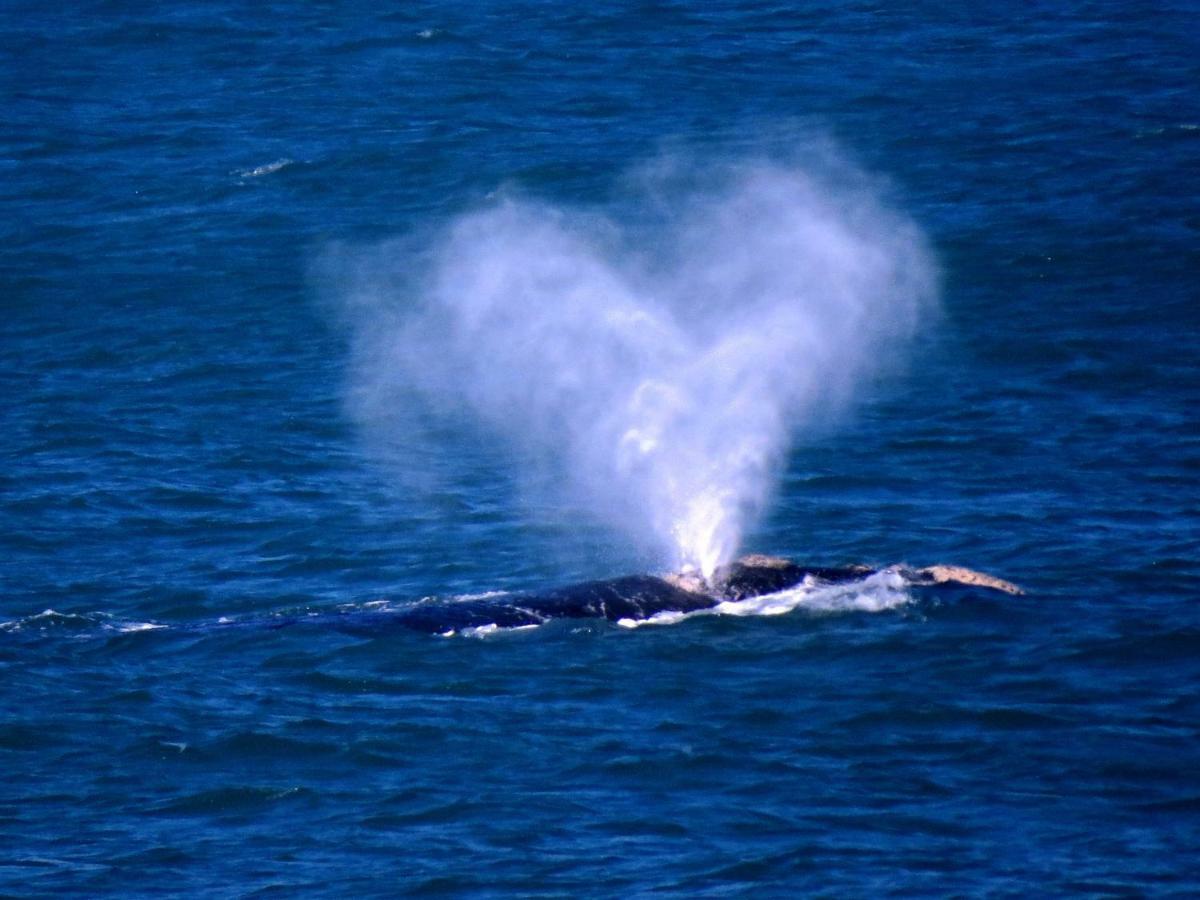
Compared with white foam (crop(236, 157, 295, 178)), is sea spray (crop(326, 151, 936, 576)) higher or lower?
lower

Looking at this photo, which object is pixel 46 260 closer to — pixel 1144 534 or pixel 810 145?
pixel 810 145

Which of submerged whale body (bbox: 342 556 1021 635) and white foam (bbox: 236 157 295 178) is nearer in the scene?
submerged whale body (bbox: 342 556 1021 635)

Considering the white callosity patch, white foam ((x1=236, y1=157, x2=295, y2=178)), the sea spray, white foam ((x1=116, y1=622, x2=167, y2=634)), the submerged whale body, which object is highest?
white foam ((x1=236, y1=157, x2=295, y2=178))

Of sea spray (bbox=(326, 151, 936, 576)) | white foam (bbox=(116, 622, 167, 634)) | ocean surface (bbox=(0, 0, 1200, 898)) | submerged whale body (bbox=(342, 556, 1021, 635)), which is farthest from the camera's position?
sea spray (bbox=(326, 151, 936, 576))

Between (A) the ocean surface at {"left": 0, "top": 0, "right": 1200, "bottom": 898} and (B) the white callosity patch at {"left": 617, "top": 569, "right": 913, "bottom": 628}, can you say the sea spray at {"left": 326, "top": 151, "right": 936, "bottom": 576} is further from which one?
(B) the white callosity patch at {"left": 617, "top": 569, "right": 913, "bottom": 628}

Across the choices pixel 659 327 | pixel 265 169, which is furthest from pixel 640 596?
pixel 265 169

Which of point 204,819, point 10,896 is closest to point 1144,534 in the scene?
point 204,819

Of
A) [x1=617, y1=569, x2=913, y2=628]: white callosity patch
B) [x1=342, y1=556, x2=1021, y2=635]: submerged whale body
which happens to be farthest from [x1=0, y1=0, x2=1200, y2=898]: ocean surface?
[x1=342, y1=556, x2=1021, y2=635]: submerged whale body
